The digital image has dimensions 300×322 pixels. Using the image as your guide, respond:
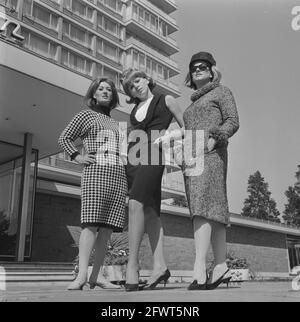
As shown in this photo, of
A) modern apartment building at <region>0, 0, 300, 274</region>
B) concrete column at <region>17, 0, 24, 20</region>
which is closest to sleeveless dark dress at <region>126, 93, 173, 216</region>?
modern apartment building at <region>0, 0, 300, 274</region>

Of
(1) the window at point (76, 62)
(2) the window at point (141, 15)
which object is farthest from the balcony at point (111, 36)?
(1) the window at point (76, 62)

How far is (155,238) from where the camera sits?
255 cm

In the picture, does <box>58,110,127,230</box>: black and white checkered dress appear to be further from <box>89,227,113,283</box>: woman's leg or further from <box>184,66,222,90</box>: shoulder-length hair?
<box>184,66,222,90</box>: shoulder-length hair

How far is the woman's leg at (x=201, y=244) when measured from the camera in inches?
88.0

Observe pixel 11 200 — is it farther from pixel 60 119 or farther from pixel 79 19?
pixel 79 19

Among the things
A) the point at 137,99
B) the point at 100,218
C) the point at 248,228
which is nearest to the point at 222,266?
the point at 100,218

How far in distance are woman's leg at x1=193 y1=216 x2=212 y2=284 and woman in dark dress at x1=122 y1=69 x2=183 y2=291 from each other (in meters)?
0.30

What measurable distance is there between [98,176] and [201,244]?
2.46 ft

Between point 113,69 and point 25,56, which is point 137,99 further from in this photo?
point 113,69

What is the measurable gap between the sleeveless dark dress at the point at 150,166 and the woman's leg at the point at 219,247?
0.37m

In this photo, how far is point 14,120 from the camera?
1039cm

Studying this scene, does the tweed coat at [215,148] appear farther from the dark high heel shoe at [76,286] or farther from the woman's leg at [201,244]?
the dark high heel shoe at [76,286]

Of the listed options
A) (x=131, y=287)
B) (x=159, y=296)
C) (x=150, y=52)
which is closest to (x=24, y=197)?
(x=131, y=287)

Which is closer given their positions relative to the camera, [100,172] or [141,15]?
[100,172]
